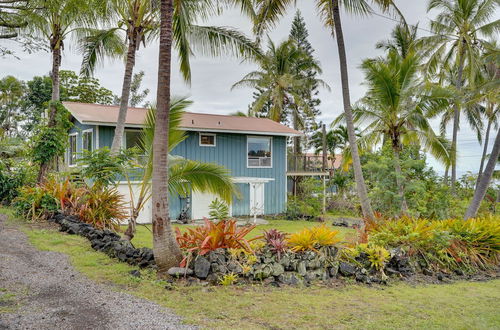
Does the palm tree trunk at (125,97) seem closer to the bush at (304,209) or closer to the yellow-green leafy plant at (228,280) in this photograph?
the yellow-green leafy plant at (228,280)

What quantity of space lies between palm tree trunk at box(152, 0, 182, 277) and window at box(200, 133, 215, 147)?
409 inches

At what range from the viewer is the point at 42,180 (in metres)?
11.8

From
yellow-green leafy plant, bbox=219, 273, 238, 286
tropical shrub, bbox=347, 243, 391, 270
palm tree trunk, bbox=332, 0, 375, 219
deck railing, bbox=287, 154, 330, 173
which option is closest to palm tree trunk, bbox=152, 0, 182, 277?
yellow-green leafy plant, bbox=219, 273, 238, 286

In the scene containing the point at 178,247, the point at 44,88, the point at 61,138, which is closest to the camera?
the point at 178,247

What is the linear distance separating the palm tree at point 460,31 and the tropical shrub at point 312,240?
38.6ft

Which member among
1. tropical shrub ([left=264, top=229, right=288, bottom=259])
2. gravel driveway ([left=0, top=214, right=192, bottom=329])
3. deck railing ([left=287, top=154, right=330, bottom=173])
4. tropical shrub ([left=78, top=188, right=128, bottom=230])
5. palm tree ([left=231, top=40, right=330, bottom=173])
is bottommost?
gravel driveway ([left=0, top=214, right=192, bottom=329])

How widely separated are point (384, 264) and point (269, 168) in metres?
11.7

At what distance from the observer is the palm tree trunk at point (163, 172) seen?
220 inches

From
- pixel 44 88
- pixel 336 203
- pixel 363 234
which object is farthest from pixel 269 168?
pixel 44 88

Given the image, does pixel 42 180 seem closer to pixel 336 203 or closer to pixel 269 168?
pixel 269 168

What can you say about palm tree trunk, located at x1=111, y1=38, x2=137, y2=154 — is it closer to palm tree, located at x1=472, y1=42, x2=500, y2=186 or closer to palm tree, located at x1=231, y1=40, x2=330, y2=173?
→ palm tree, located at x1=472, y1=42, x2=500, y2=186

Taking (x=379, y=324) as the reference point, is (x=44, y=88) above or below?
above

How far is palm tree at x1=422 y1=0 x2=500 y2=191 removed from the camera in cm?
1652

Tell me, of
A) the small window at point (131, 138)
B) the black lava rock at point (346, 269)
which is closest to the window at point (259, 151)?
the small window at point (131, 138)
